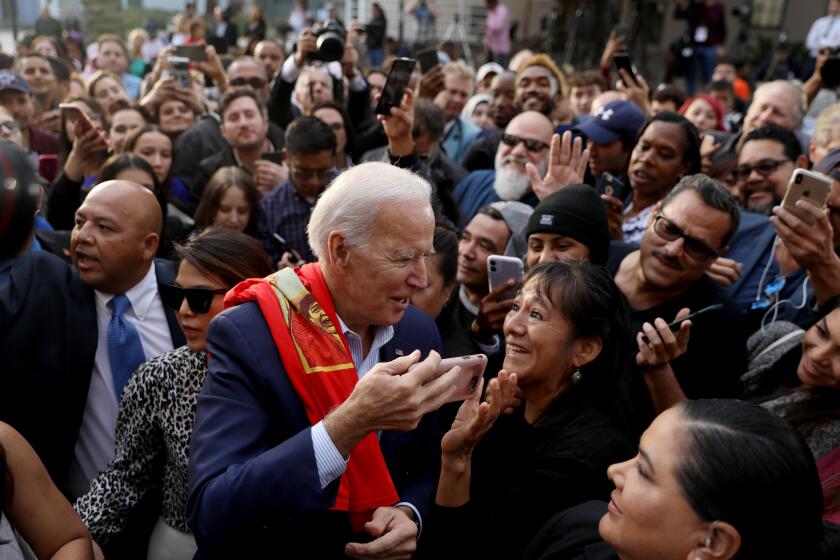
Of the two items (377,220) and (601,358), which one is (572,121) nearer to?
(601,358)

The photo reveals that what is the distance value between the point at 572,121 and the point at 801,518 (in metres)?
5.78

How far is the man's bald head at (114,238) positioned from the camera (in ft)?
9.25

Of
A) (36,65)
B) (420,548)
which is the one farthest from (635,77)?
(36,65)

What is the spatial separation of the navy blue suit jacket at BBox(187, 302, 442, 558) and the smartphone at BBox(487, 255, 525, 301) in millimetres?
1226

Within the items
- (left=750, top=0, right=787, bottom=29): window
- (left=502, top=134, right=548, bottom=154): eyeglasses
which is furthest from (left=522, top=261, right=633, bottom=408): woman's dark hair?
(left=750, top=0, right=787, bottom=29): window

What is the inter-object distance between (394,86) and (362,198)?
220cm

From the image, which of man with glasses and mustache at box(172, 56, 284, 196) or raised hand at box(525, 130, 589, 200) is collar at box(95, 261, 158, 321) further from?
man with glasses and mustache at box(172, 56, 284, 196)

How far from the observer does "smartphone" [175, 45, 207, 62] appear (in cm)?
680

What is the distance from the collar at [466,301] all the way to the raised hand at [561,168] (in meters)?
0.63

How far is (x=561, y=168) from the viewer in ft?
12.7

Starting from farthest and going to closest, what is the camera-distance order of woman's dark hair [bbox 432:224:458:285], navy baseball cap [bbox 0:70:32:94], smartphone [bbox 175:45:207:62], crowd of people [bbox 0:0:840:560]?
smartphone [bbox 175:45:207:62] < navy baseball cap [bbox 0:70:32:94] < woman's dark hair [bbox 432:224:458:285] < crowd of people [bbox 0:0:840:560]

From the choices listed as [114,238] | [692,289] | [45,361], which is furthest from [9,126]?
[692,289]

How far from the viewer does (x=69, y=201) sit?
428cm

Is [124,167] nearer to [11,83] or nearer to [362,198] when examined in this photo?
[362,198]
